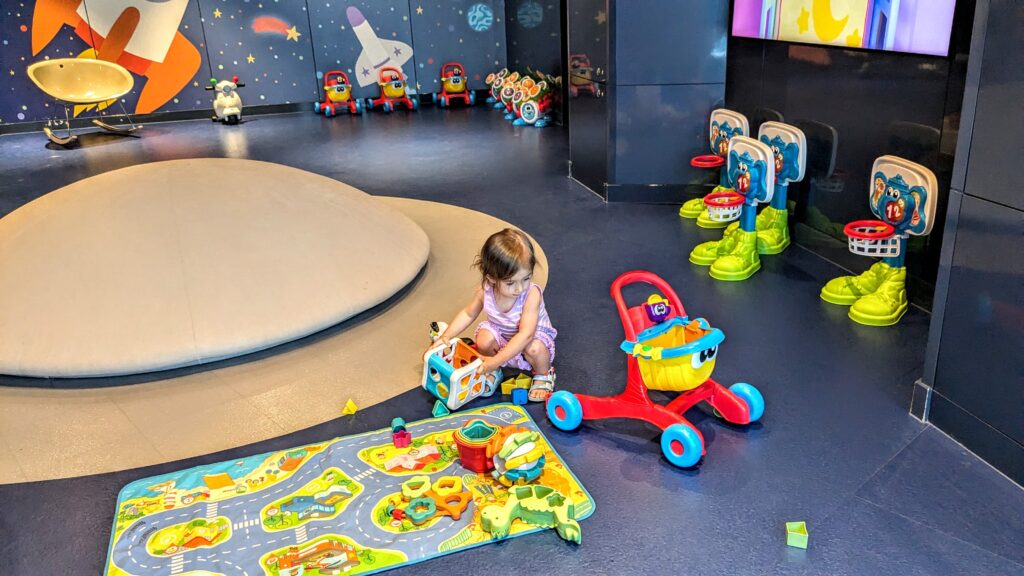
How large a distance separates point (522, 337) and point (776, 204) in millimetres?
2624

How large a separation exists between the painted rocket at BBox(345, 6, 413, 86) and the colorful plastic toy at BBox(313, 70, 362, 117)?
16.7 inches

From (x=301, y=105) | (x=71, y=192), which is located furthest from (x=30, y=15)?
(x=71, y=192)

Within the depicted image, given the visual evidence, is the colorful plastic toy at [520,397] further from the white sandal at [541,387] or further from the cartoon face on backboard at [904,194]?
the cartoon face on backboard at [904,194]

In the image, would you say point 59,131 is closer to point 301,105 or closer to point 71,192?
point 301,105

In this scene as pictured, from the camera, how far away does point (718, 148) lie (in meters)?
5.75

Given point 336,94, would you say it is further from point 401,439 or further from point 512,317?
point 401,439

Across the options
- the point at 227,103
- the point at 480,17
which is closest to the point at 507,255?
the point at 227,103

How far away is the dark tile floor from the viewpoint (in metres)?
2.49

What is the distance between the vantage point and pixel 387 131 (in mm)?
10750

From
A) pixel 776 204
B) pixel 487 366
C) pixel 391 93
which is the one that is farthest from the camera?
pixel 391 93

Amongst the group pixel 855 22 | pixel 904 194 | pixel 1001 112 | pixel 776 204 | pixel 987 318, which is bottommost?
pixel 776 204

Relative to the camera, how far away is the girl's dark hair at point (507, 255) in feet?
10.5

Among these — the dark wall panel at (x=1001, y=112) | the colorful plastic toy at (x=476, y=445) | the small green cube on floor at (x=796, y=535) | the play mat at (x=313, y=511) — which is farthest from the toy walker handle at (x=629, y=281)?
the dark wall panel at (x=1001, y=112)

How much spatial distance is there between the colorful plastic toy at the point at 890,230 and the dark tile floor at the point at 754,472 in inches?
5.0
